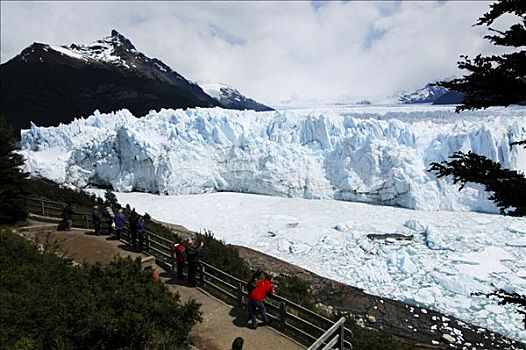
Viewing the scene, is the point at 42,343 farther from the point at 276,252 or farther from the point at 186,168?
the point at 186,168

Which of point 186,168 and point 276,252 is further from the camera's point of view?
point 186,168

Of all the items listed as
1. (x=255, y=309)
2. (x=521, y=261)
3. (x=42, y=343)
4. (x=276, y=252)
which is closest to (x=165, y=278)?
(x=255, y=309)

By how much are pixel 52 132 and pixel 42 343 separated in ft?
114

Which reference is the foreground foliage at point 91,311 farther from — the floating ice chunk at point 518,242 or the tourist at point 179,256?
the floating ice chunk at point 518,242

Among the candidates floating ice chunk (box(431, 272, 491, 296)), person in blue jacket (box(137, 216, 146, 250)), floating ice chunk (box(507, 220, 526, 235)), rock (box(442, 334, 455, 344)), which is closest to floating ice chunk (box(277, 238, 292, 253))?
floating ice chunk (box(431, 272, 491, 296))

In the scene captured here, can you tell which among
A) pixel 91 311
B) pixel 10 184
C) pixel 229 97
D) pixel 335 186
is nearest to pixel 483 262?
pixel 335 186

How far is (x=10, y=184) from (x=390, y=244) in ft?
46.4

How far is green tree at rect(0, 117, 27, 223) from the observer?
11656 millimetres

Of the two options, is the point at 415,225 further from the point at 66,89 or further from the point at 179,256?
the point at 66,89

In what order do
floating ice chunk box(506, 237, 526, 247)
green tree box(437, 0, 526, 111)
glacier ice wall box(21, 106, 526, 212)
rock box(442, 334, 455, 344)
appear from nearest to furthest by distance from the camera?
1. green tree box(437, 0, 526, 111)
2. rock box(442, 334, 455, 344)
3. floating ice chunk box(506, 237, 526, 247)
4. glacier ice wall box(21, 106, 526, 212)

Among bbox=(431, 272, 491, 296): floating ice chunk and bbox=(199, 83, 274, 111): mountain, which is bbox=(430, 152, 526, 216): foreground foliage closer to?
bbox=(431, 272, 491, 296): floating ice chunk

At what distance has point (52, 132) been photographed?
114ft

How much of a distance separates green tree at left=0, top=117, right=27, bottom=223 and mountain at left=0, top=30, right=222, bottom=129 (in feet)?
186

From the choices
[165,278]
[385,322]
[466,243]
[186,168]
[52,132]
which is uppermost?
[52,132]
